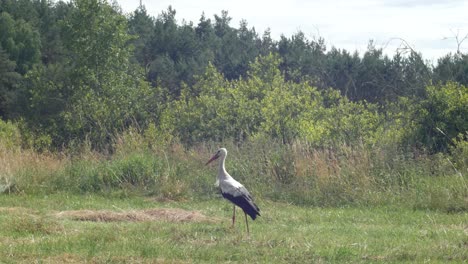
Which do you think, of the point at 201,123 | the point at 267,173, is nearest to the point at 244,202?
the point at 267,173

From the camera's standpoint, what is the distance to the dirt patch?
41.5 feet

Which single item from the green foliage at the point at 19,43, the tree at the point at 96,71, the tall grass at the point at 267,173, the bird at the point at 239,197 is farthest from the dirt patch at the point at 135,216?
the green foliage at the point at 19,43

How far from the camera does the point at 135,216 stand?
12.8 m

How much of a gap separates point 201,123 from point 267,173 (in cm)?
1388

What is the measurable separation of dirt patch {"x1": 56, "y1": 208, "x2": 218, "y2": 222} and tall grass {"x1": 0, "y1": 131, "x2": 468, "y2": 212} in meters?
2.73

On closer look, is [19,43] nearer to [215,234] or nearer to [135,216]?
[135,216]

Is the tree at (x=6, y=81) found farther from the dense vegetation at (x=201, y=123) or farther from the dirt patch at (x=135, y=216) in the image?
the dirt patch at (x=135, y=216)

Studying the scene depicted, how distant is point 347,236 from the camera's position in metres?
11.0

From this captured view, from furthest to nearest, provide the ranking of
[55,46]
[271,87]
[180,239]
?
[55,46]
[271,87]
[180,239]

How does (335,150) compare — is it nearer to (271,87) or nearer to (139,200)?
(139,200)

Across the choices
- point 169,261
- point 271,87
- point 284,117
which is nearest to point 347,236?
point 169,261

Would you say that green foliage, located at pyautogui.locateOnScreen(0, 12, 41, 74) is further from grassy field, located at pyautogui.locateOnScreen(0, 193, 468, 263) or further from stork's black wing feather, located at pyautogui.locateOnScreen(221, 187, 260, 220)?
stork's black wing feather, located at pyautogui.locateOnScreen(221, 187, 260, 220)

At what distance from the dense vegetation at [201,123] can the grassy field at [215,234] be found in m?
1.33

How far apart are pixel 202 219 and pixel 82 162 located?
6010 millimetres
